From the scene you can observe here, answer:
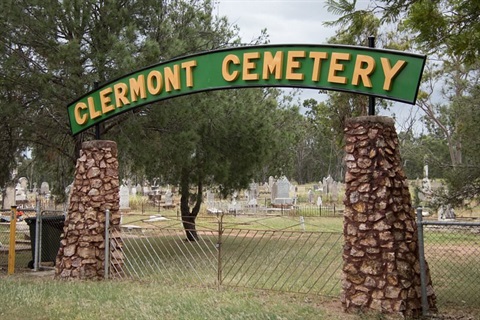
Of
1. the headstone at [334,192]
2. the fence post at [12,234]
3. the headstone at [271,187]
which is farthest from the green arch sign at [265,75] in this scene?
the headstone at [334,192]

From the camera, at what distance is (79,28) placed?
37.0 feet

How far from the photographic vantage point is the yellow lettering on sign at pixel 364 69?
6738 millimetres

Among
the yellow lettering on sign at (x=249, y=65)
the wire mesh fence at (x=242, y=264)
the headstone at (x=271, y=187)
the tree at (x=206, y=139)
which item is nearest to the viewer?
the yellow lettering on sign at (x=249, y=65)

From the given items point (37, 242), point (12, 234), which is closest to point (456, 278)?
point (37, 242)

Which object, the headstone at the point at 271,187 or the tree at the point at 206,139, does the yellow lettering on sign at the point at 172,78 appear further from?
the headstone at the point at 271,187

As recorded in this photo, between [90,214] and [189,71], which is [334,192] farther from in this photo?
[189,71]

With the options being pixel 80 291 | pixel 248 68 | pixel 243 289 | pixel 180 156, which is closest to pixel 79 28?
pixel 180 156

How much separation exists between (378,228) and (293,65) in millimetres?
2623

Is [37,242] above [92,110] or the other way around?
the other way around

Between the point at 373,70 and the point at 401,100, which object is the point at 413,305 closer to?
the point at 401,100

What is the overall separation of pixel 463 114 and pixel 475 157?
213 cm

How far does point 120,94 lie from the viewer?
911cm

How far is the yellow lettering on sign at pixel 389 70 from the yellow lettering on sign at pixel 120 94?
4.56m

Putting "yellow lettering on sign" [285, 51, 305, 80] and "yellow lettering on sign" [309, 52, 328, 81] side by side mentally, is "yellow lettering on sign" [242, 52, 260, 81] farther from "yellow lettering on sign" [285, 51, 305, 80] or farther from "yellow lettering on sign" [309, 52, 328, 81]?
"yellow lettering on sign" [309, 52, 328, 81]
